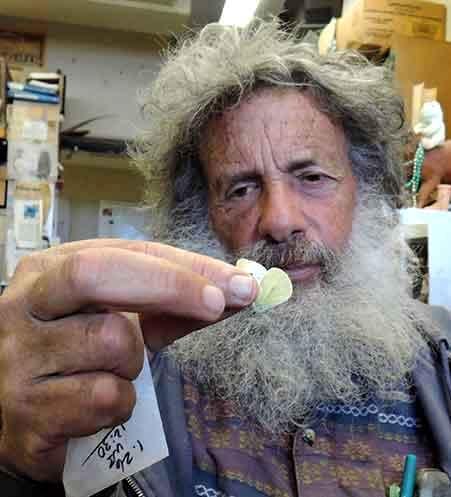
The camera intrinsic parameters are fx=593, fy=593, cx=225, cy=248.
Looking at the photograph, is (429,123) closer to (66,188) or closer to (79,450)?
(79,450)

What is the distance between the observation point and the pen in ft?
2.56

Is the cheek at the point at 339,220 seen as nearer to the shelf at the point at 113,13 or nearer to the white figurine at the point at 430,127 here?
the white figurine at the point at 430,127

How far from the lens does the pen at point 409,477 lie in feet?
2.56

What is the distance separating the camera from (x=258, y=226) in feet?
3.43

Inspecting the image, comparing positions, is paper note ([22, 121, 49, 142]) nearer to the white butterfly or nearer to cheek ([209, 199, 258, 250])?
cheek ([209, 199, 258, 250])

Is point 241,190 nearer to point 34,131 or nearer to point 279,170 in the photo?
point 279,170

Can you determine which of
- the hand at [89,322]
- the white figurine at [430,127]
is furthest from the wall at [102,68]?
the hand at [89,322]

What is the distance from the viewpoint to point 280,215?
3.30ft

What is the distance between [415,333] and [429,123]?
2.45ft

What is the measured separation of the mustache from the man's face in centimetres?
2

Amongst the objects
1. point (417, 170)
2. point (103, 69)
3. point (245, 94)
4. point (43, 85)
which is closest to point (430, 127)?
point (417, 170)

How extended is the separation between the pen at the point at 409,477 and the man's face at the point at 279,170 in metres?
0.38

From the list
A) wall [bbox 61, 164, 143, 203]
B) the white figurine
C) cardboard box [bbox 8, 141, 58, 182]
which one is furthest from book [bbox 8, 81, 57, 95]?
the white figurine

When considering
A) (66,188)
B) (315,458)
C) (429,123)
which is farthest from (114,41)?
(315,458)
